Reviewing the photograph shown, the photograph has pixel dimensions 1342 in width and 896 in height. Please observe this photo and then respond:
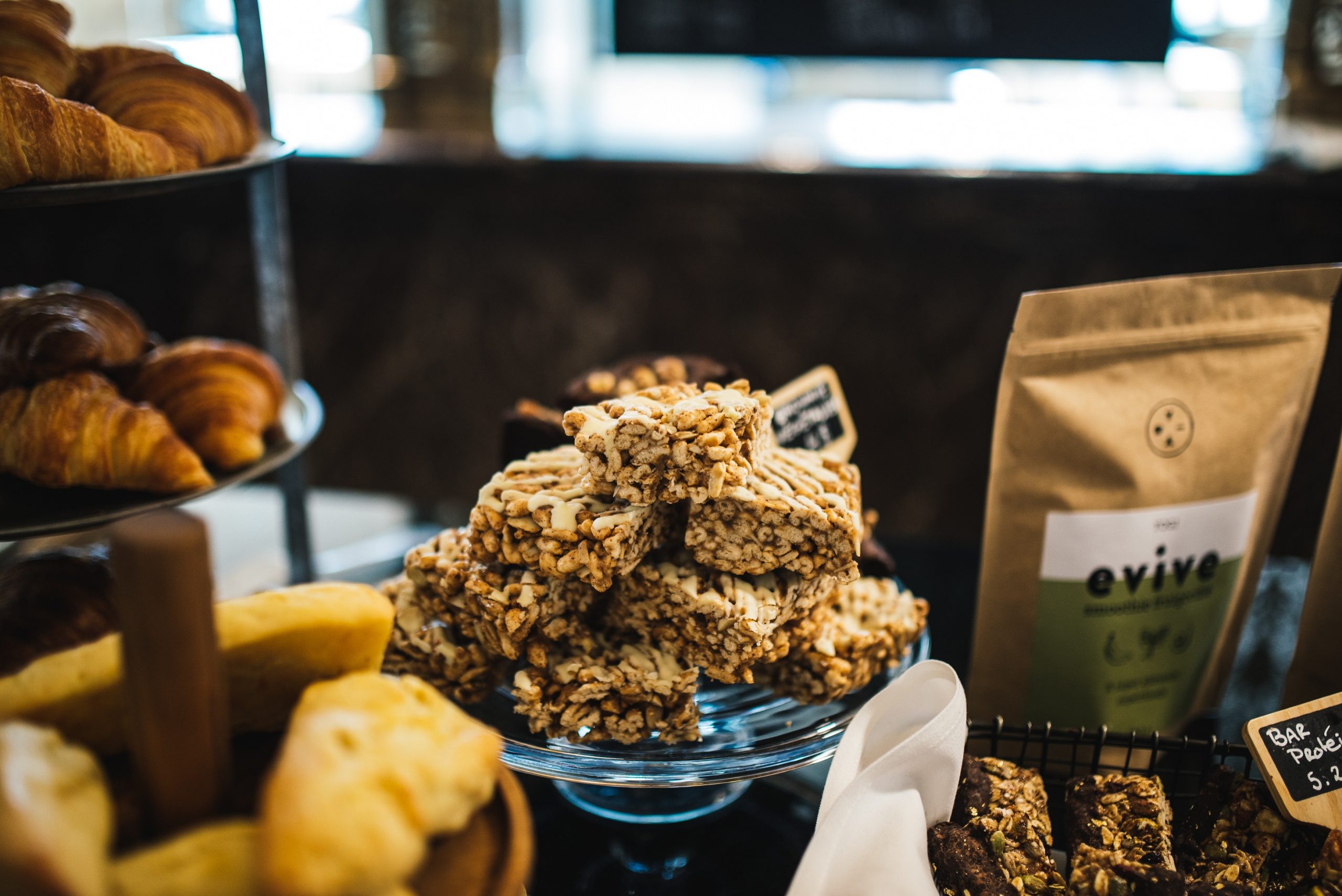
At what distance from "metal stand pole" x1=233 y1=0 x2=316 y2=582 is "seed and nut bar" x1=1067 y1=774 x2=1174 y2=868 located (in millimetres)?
877

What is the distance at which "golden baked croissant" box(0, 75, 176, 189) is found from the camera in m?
0.74

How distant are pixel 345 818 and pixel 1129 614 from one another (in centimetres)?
75

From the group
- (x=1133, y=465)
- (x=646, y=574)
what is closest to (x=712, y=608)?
(x=646, y=574)

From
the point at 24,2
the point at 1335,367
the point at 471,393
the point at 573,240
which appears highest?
the point at 24,2

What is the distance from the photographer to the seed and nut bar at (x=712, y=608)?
0.74 metres

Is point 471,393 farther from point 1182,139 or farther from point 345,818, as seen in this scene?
point 345,818

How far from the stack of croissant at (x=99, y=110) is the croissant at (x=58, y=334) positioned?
203 mm

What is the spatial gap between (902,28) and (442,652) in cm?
195

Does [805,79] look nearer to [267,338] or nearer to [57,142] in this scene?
[267,338]

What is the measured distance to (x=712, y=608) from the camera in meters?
0.73

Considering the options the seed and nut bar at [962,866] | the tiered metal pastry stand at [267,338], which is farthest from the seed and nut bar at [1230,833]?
the tiered metal pastry stand at [267,338]

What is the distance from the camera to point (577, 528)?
729mm

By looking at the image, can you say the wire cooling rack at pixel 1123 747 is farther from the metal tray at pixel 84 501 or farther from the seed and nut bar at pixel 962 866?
the metal tray at pixel 84 501

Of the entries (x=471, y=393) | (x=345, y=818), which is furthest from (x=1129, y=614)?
(x=471, y=393)
